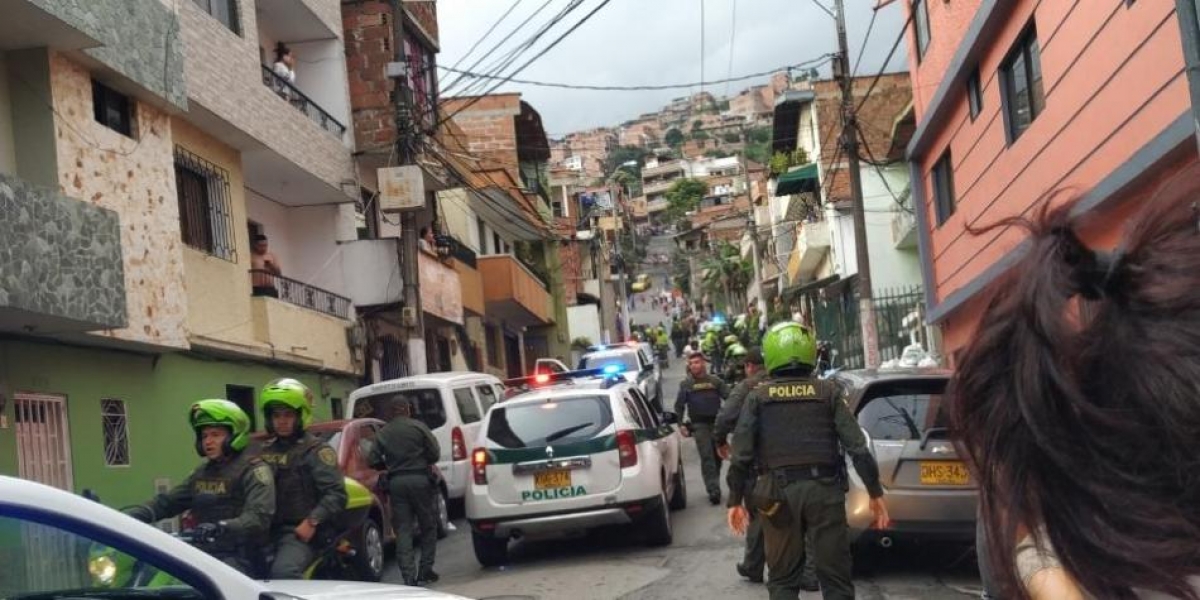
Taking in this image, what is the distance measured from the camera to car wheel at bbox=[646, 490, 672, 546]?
11.5m

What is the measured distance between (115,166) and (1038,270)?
13154mm

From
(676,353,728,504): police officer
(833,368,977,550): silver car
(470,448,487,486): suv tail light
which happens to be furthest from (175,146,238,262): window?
(833,368,977,550): silver car

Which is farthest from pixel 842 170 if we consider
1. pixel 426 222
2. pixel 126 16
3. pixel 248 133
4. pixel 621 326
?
pixel 621 326

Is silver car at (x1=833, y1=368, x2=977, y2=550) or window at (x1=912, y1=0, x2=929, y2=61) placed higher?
window at (x1=912, y1=0, x2=929, y2=61)

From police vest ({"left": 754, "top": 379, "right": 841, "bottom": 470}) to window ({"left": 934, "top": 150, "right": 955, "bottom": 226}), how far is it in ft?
41.6

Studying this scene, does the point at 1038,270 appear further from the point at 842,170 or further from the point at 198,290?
the point at 842,170

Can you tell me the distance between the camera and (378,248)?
22.1m

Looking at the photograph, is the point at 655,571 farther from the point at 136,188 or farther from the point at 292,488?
the point at 136,188

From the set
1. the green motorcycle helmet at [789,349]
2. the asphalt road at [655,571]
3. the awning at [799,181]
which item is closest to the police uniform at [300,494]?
the green motorcycle helmet at [789,349]

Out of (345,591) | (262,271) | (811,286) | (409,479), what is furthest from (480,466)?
(811,286)

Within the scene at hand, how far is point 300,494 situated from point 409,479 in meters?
4.30

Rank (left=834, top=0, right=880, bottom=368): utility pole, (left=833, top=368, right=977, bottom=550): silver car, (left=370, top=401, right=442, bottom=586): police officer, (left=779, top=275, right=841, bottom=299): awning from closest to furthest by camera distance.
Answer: (left=833, top=368, right=977, bottom=550): silver car → (left=370, top=401, right=442, bottom=586): police officer → (left=834, top=0, right=880, bottom=368): utility pole → (left=779, top=275, right=841, bottom=299): awning

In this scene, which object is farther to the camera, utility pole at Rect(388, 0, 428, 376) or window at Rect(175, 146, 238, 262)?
utility pole at Rect(388, 0, 428, 376)

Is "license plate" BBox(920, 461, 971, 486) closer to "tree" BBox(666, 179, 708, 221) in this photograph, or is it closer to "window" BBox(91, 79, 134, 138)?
"window" BBox(91, 79, 134, 138)
